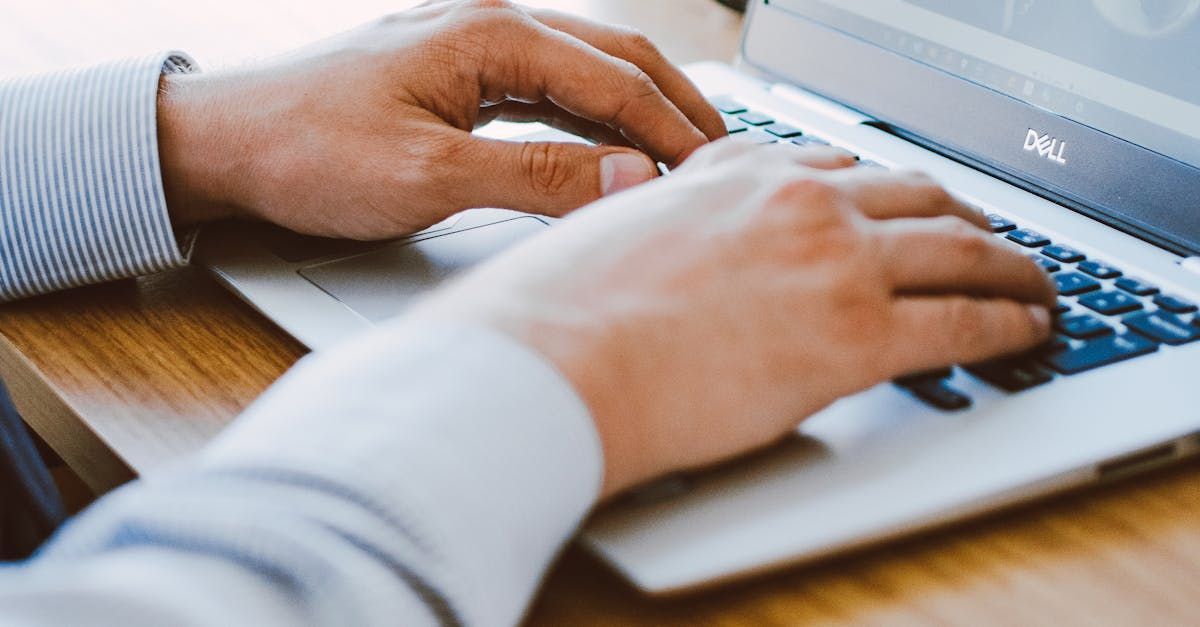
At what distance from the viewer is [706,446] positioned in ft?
1.35

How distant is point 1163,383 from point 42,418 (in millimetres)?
492

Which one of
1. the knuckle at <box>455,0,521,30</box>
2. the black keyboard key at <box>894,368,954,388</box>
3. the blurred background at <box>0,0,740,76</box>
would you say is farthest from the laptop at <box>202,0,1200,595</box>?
the blurred background at <box>0,0,740,76</box>

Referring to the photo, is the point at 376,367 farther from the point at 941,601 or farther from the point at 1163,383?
the point at 1163,383

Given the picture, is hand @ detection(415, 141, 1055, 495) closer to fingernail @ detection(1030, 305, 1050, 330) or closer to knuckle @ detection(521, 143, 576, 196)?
fingernail @ detection(1030, 305, 1050, 330)

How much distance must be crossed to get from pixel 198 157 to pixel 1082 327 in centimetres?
45

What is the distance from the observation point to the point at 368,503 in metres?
0.35

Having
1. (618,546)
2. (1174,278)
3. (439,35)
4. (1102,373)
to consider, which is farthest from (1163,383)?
(439,35)

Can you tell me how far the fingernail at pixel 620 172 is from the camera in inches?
23.8

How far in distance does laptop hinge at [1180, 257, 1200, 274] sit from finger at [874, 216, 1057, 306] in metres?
0.16

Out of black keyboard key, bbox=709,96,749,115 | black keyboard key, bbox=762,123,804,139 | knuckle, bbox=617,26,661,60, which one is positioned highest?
knuckle, bbox=617,26,661,60

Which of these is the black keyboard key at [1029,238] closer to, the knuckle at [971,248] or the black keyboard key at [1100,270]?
the black keyboard key at [1100,270]

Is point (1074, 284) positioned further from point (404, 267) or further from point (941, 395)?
point (404, 267)

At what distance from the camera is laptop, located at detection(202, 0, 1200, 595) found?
402 millimetres

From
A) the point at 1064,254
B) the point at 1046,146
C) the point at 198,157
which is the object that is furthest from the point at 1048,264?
the point at 198,157
